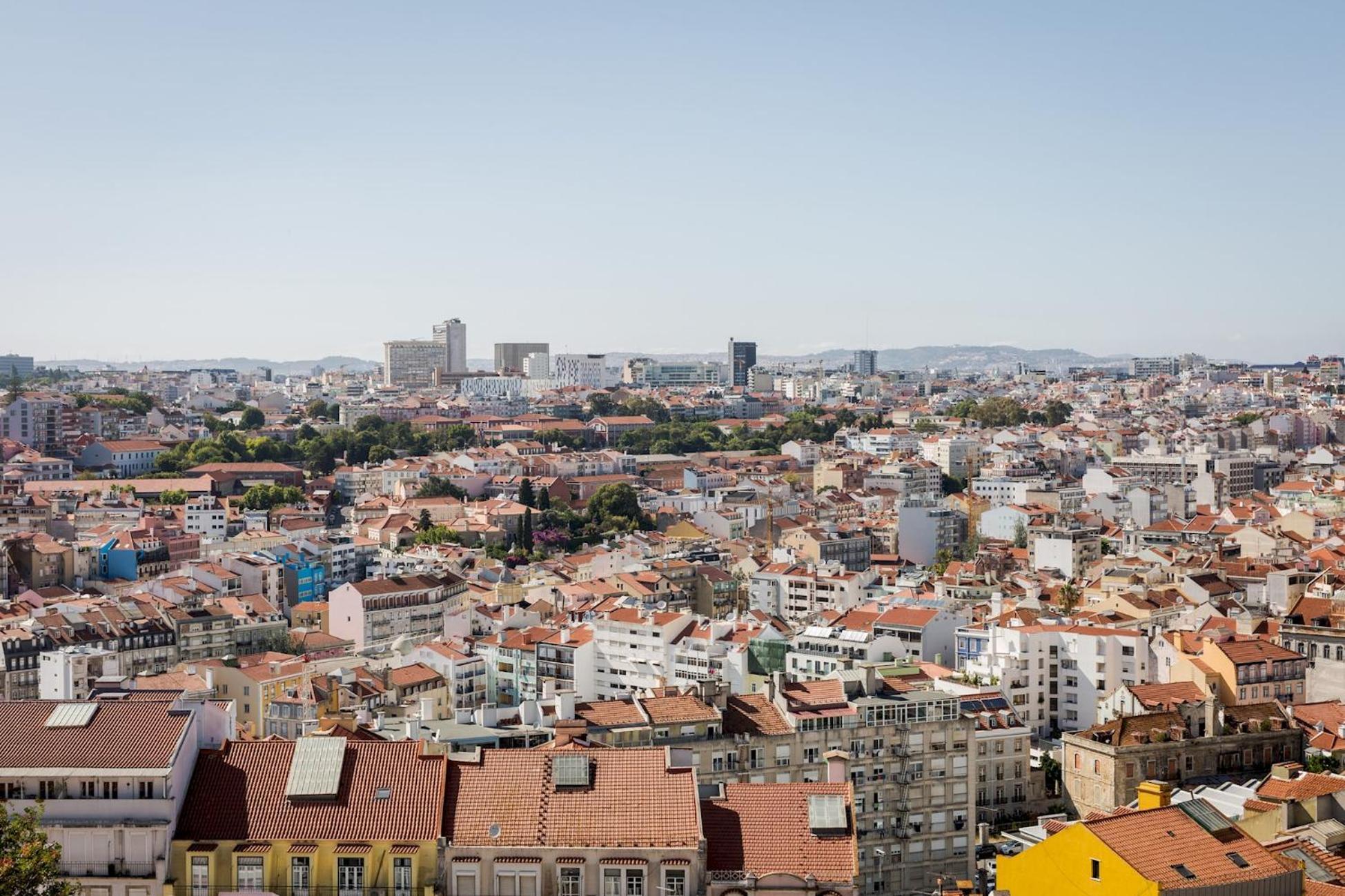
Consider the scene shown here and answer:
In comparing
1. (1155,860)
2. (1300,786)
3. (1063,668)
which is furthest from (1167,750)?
(1155,860)

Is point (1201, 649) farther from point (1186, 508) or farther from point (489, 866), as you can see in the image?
point (1186, 508)

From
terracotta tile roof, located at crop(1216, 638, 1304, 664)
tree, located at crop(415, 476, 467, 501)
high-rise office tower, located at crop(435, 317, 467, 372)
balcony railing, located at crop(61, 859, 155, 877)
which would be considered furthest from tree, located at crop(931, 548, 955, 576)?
high-rise office tower, located at crop(435, 317, 467, 372)

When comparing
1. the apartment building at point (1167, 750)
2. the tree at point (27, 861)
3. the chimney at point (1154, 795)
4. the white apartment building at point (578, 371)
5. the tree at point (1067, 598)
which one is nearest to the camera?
the tree at point (27, 861)

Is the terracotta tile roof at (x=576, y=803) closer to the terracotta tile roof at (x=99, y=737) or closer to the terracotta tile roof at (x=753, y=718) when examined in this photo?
the terracotta tile roof at (x=99, y=737)

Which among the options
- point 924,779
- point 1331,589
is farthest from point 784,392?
point 924,779

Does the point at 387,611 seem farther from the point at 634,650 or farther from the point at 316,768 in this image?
the point at 316,768

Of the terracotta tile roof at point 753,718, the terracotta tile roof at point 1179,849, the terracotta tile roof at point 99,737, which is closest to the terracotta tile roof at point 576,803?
the terracotta tile roof at point 99,737
